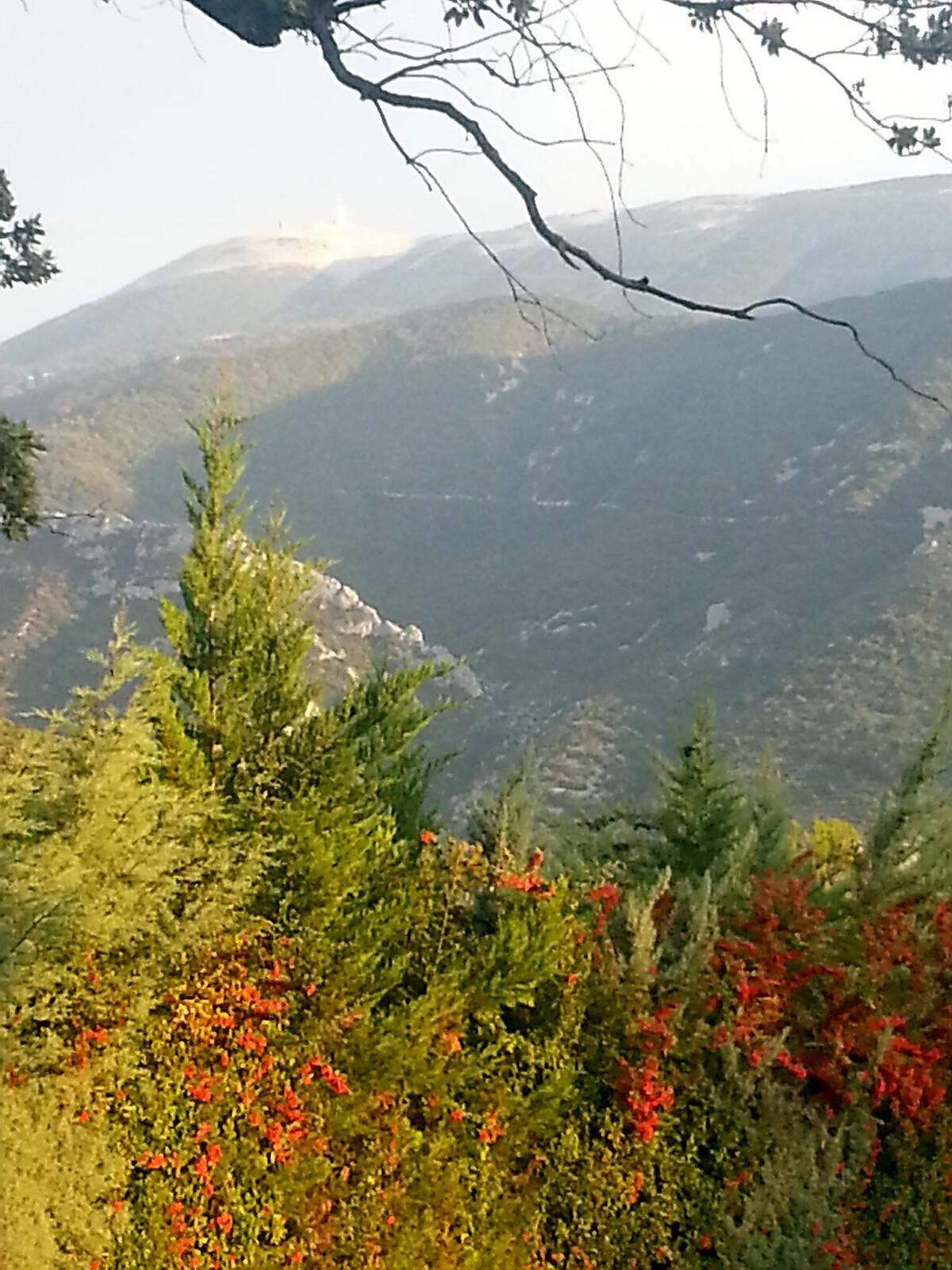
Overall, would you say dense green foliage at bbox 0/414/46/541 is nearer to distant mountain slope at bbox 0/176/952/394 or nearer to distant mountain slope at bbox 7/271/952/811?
distant mountain slope at bbox 7/271/952/811

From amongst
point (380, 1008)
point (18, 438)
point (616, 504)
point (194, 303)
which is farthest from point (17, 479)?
point (194, 303)

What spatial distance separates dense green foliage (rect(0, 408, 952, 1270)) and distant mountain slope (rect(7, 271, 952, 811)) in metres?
16.0

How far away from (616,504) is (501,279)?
34398 mm

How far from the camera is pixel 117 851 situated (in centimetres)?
282

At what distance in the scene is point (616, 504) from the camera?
46.2m

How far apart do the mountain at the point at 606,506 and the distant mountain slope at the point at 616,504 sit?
0.39ft

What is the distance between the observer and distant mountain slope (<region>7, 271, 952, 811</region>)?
2620cm

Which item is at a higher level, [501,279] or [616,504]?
[501,279]

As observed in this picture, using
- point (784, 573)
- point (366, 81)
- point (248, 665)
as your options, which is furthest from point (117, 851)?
point (784, 573)

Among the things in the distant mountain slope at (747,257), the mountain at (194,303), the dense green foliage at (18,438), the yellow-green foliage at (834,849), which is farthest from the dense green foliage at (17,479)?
the distant mountain slope at (747,257)

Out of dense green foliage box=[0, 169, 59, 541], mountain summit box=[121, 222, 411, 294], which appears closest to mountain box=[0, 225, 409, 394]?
mountain summit box=[121, 222, 411, 294]

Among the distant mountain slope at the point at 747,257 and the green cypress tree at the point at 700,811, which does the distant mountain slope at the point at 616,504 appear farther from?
the distant mountain slope at the point at 747,257

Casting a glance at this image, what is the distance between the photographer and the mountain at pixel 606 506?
25906 millimetres

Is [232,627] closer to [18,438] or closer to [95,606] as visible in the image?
[18,438]
